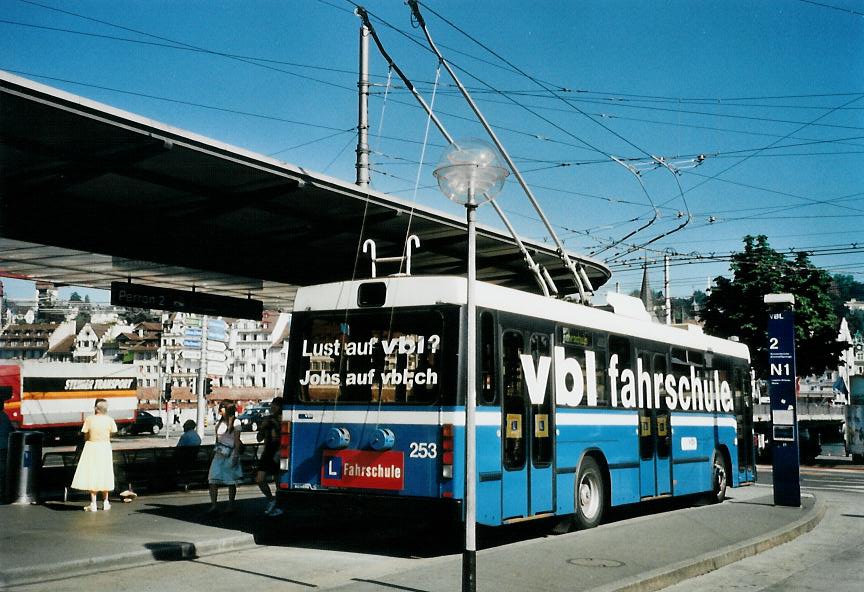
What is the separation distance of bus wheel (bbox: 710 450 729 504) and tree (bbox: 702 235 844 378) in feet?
67.4

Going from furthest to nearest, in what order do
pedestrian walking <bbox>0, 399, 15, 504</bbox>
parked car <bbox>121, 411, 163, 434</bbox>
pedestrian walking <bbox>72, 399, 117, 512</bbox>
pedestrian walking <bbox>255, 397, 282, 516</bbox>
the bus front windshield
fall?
parked car <bbox>121, 411, 163, 434</bbox>
pedestrian walking <bbox>0, 399, 15, 504</bbox>
pedestrian walking <bbox>255, 397, 282, 516</bbox>
pedestrian walking <bbox>72, 399, 117, 512</bbox>
the bus front windshield

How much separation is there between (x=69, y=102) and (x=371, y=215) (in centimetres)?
619

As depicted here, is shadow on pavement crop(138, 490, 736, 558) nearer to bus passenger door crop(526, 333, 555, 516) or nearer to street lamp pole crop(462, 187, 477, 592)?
bus passenger door crop(526, 333, 555, 516)

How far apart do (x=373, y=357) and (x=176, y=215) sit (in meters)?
5.71

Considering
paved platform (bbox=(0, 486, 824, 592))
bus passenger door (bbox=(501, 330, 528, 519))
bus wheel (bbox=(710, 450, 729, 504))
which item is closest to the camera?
paved platform (bbox=(0, 486, 824, 592))

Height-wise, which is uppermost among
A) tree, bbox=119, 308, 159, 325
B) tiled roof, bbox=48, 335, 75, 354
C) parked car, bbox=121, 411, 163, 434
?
tree, bbox=119, 308, 159, 325

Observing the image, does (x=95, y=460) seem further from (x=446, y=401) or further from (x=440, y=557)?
(x=446, y=401)

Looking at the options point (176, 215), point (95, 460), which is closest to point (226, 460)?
point (95, 460)

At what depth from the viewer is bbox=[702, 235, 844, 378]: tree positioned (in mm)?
36125

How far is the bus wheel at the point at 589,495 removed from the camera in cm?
1176

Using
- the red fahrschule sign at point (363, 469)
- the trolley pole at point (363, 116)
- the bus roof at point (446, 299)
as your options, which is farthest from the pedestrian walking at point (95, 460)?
the trolley pole at point (363, 116)

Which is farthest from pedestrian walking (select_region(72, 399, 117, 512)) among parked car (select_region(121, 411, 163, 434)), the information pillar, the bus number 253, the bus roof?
parked car (select_region(121, 411, 163, 434))

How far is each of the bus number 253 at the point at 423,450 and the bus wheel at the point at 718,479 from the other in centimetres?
876

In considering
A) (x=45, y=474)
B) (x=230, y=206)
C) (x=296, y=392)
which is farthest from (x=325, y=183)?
(x=45, y=474)
